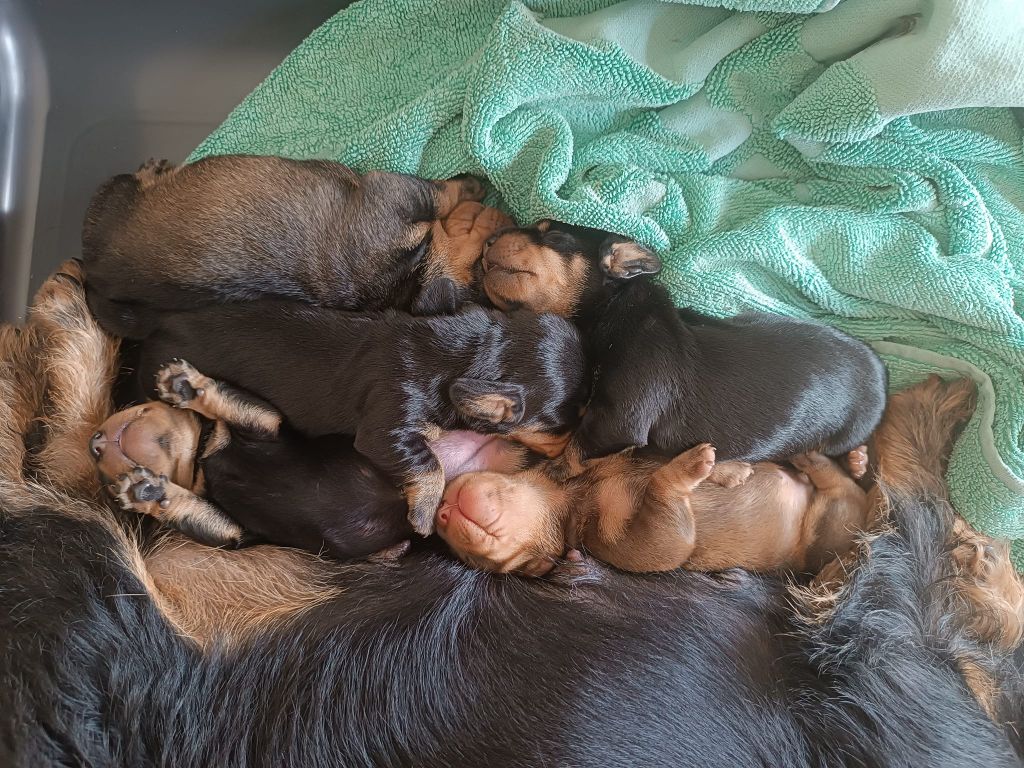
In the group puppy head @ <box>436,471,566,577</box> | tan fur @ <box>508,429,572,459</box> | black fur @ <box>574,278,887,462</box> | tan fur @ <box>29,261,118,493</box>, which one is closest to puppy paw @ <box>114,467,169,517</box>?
tan fur @ <box>29,261,118,493</box>

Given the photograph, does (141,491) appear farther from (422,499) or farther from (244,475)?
(422,499)

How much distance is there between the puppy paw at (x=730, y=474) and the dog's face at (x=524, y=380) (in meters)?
0.29

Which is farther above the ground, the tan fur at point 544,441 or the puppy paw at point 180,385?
the puppy paw at point 180,385

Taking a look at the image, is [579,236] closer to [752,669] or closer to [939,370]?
[939,370]

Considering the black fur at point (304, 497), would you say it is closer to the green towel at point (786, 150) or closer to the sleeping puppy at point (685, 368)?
the sleeping puppy at point (685, 368)

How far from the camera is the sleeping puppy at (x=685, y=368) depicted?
60.9 inches

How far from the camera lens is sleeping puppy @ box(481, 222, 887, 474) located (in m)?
1.55

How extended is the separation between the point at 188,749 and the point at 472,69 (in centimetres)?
133

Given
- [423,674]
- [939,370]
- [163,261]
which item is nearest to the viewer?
[423,674]

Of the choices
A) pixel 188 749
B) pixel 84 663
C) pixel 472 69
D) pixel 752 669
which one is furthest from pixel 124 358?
pixel 752 669

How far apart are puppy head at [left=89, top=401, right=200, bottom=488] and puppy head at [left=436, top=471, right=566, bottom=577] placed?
47 cm

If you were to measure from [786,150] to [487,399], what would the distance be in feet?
2.86

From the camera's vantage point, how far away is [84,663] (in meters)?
1.21

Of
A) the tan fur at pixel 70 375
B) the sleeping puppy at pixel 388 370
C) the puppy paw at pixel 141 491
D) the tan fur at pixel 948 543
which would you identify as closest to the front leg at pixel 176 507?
the puppy paw at pixel 141 491
